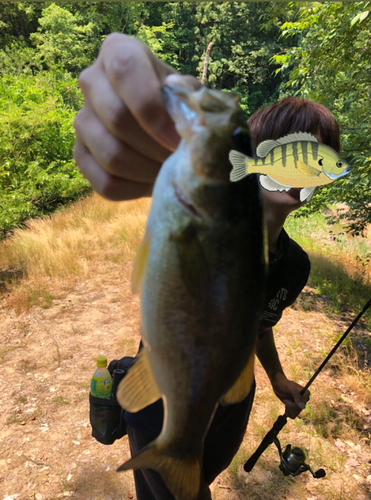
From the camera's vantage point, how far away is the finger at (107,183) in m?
1.00

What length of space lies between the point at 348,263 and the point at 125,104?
903 cm

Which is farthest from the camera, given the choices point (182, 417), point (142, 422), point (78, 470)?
point (78, 470)

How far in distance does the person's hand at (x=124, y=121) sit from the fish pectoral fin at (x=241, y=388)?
0.58m

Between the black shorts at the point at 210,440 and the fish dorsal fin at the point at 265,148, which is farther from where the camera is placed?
the black shorts at the point at 210,440

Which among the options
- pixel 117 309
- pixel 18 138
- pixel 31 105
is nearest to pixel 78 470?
pixel 117 309

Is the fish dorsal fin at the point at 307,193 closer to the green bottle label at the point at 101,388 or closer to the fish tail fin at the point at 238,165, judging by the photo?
the fish tail fin at the point at 238,165

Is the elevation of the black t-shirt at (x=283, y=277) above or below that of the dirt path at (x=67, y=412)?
above

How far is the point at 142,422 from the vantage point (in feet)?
5.77

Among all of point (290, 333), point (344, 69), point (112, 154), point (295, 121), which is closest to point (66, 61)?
point (344, 69)

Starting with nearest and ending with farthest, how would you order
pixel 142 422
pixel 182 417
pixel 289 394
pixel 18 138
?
pixel 182 417 → pixel 142 422 → pixel 289 394 → pixel 18 138

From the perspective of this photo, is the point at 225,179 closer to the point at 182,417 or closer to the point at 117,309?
the point at 182,417

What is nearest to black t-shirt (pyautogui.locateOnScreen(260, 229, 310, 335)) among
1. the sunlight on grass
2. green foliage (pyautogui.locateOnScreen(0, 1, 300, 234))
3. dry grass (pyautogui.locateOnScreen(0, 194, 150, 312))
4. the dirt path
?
the dirt path

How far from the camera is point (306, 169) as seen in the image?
36.0 inches

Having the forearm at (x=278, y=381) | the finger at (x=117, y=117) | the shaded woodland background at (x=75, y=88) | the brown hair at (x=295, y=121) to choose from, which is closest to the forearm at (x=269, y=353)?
the forearm at (x=278, y=381)
